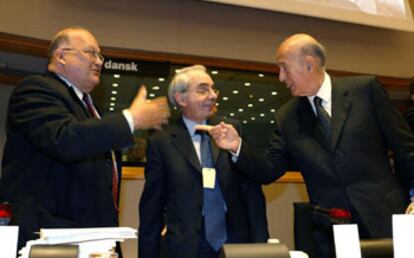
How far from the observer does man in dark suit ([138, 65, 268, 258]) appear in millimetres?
2049

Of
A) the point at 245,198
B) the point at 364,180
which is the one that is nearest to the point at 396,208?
the point at 364,180

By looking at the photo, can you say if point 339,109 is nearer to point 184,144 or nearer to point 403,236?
point 184,144

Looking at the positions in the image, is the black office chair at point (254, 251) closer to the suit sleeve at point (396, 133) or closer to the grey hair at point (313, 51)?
the suit sleeve at point (396, 133)

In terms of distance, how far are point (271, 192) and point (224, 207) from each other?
2081 mm

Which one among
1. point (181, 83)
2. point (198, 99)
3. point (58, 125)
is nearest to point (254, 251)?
point (58, 125)

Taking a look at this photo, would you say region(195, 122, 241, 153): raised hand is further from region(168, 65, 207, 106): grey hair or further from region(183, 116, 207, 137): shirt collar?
region(168, 65, 207, 106): grey hair

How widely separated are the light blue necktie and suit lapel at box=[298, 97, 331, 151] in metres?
0.48

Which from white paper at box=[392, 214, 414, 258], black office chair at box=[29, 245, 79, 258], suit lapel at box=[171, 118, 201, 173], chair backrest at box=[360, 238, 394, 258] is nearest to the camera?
black office chair at box=[29, 245, 79, 258]

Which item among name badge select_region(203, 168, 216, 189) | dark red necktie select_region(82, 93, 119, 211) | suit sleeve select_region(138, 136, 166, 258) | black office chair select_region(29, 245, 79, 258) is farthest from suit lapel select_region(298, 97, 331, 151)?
black office chair select_region(29, 245, 79, 258)

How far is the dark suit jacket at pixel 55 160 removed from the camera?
4.95ft

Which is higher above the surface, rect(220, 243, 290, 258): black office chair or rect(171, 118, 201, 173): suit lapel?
rect(171, 118, 201, 173): suit lapel

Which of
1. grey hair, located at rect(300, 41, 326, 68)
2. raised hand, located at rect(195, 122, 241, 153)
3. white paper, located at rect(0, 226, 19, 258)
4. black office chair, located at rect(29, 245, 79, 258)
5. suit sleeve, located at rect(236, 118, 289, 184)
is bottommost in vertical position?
black office chair, located at rect(29, 245, 79, 258)

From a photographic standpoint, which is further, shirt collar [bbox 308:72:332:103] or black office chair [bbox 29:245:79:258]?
shirt collar [bbox 308:72:332:103]

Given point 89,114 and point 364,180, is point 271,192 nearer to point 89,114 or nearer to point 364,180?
point 364,180
